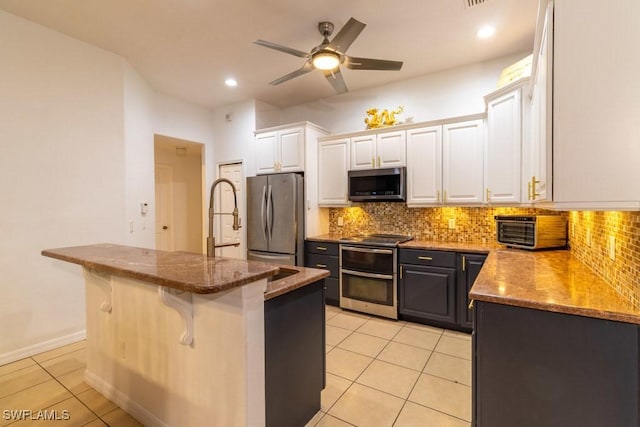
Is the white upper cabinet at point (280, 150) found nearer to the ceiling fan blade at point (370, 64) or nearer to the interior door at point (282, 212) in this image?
the interior door at point (282, 212)

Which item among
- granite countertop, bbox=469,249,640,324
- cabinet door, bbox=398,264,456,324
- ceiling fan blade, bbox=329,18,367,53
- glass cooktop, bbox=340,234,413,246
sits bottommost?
cabinet door, bbox=398,264,456,324

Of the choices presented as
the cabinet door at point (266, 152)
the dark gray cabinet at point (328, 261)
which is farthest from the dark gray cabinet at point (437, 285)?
the cabinet door at point (266, 152)

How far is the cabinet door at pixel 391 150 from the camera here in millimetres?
3551

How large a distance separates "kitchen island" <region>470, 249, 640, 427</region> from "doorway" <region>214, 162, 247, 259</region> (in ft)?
12.2

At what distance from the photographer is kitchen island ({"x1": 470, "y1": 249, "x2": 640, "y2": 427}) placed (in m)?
1.16

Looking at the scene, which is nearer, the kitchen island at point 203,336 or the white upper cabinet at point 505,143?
the kitchen island at point 203,336

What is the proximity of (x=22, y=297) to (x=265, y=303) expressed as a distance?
264 cm

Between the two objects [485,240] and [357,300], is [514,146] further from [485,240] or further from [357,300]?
[357,300]

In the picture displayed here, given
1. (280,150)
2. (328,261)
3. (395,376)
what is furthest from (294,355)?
(280,150)

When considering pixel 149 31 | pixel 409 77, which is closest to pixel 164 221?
pixel 149 31

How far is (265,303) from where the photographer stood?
1438 millimetres

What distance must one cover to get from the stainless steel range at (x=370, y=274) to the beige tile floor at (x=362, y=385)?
412 millimetres

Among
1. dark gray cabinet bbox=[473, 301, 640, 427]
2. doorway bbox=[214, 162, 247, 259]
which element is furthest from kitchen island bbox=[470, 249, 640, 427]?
doorway bbox=[214, 162, 247, 259]

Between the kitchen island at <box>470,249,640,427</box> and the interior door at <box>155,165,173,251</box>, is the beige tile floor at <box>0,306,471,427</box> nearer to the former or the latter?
the kitchen island at <box>470,249,640,427</box>
